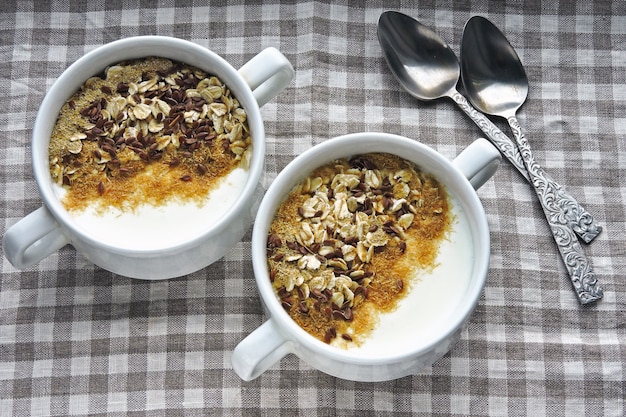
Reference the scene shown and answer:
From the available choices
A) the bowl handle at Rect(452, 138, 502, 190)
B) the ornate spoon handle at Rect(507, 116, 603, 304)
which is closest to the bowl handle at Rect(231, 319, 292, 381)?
the bowl handle at Rect(452, 138, 502, 190)

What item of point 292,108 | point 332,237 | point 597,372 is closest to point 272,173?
point 292,108

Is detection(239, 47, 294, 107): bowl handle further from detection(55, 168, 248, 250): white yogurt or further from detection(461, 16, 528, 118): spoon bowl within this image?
detection(461, 16, 528, 118): spoon bowl

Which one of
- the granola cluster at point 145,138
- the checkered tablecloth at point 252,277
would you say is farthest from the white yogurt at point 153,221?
the checkered tablecloth at point 252,277

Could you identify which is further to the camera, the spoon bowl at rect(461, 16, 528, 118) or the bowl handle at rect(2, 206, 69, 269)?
the spoon bowl at rect(461, 16, 528, 118)

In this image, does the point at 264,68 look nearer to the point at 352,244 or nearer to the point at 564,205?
the point at 352,244

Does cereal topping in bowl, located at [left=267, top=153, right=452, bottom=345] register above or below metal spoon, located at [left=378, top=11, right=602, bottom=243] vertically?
below

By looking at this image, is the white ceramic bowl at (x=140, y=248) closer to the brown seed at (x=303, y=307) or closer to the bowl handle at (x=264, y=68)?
the bowl handle at (x=264, y=68)
